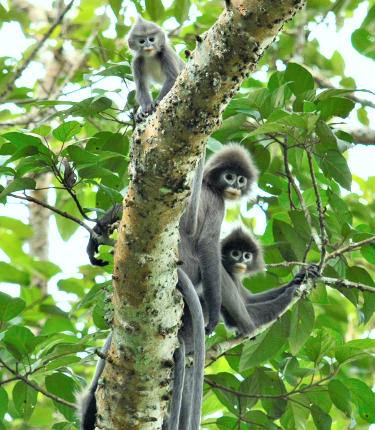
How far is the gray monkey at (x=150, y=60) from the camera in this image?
3.89m

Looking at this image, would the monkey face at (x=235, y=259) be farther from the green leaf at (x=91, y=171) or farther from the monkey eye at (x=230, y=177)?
the green leaf at (x=91, y=171)

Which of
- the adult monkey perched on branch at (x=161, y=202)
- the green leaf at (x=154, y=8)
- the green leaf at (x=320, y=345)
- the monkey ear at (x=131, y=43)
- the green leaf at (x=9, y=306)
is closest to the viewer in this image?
the adult monkey perched on branch at (x=161, y=202)

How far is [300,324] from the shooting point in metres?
3.54

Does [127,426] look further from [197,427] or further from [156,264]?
[156,264]

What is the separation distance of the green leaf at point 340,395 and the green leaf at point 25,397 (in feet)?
6.08

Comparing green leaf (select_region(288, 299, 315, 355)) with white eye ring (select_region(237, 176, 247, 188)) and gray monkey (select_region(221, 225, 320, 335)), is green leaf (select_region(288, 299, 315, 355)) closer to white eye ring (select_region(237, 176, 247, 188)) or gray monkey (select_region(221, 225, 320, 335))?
gray monkey (select_region(221, 225, 320, 335))

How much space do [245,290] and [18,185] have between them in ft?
8.08

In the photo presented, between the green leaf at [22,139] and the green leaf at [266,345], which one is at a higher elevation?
the green leaf at [22,139]

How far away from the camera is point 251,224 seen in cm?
625

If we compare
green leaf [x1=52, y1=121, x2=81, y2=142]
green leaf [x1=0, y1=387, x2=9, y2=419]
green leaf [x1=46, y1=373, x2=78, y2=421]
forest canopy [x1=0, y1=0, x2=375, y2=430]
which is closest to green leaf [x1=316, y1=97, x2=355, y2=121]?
forest canopy [x1=0, y1=0, x2=375, y2=430]

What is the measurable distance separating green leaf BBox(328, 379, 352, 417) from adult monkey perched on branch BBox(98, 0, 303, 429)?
1.47 m

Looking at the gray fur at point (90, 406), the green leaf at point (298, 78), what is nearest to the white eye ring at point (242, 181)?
the green leaf at point (298, 78)

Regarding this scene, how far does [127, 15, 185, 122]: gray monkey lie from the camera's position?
12.8ft

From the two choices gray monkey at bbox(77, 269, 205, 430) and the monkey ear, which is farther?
the monkey ear
